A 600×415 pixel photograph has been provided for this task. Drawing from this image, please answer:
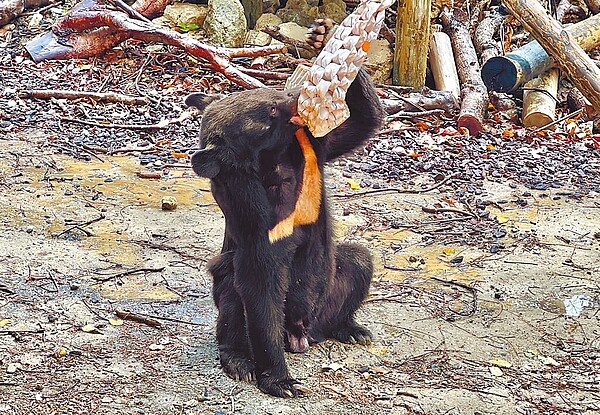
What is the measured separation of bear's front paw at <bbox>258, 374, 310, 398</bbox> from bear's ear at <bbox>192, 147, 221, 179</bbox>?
120 cm

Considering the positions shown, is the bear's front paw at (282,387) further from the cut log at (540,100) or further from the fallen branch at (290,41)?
the fallen branch at (290,41)

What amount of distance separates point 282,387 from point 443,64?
27.7ft

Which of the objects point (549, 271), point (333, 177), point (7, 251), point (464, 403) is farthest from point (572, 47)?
point (7, 251)

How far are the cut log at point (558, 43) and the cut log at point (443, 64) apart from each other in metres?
3.95

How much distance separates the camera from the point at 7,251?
7.02 m

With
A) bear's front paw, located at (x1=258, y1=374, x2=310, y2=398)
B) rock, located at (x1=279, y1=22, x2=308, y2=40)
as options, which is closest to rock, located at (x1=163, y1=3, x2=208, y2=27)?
rock, located at (x1=279, y1=22, x2=308, y2=40)

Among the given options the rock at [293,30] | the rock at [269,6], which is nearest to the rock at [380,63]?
the rock at [293,30]

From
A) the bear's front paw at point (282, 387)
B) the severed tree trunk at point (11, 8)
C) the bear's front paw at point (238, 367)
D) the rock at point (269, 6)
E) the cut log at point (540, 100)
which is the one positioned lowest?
the bear's front paw at point (238, 367)

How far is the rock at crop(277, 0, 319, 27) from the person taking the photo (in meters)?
14.1

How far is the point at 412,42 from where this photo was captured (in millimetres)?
12234

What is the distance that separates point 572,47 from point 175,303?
4200 mm

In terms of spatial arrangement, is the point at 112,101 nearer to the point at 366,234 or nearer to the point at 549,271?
the point at 366,234

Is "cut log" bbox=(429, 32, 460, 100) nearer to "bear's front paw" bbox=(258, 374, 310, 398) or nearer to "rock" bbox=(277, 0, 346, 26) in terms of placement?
"rock" bbox=(277, 0, 346, 26)

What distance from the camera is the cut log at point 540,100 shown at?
11.4m
